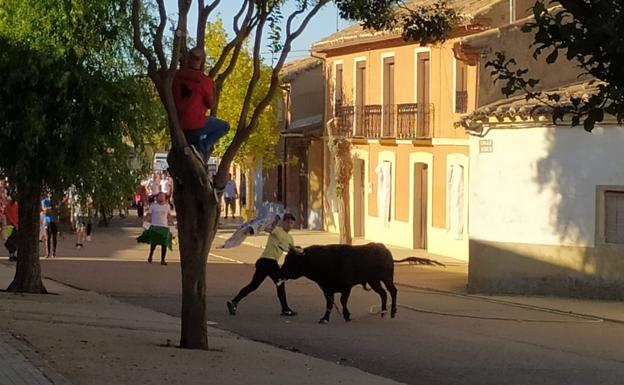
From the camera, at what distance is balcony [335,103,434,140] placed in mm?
32812

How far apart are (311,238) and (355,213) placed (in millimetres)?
1549

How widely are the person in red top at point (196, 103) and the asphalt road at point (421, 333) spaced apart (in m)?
2.94

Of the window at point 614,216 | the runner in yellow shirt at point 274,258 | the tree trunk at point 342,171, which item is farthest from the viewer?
the tree trunk at point 342,171

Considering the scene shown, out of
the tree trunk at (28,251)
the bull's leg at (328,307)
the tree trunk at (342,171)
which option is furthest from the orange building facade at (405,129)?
the tree trunk at (28,251)

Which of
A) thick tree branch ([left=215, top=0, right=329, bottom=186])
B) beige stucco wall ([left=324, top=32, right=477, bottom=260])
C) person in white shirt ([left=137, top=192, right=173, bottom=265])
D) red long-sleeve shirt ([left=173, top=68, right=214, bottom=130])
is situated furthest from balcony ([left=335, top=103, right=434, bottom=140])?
red long-sleeve shirt ([left=173, top=68, right=214, bottom=130])

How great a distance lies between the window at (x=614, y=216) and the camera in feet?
71.4

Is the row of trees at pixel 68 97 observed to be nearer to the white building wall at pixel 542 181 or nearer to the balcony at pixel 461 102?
the white building wall at pixel 542 181

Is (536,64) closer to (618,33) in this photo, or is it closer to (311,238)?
(311,238)

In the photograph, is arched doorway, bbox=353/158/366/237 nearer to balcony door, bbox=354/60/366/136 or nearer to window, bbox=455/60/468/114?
balcony door, bbox=354/60/366/136

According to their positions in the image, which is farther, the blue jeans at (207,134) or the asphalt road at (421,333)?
the asphalt road at (421,333)

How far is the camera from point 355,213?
38406 millimetres

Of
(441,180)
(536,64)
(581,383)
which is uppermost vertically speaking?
(536,64)

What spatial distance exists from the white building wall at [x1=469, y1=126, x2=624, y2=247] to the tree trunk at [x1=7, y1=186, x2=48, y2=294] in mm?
8424

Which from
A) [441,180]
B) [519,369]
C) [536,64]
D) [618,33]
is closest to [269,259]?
[519,369]
